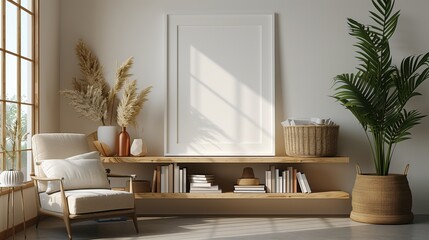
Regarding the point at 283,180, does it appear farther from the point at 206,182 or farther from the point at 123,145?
the point at 123,145

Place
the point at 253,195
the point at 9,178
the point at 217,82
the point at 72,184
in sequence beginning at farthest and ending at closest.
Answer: the point at 217,82 → the point at 253,195 → the point at 72,184 → the point at 9,178

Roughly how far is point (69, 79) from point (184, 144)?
4.75 feet

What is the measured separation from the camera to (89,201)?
459 centimetres

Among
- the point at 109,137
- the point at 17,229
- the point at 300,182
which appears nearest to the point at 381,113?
the point at 300,182

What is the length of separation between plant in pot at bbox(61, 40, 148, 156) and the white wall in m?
0.13

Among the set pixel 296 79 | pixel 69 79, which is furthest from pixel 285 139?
pixel 69 79

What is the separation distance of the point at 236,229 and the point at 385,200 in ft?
4.75

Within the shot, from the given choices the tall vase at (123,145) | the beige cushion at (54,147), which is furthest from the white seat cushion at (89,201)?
the tall vase at (123,145)

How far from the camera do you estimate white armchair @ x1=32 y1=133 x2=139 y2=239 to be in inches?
181

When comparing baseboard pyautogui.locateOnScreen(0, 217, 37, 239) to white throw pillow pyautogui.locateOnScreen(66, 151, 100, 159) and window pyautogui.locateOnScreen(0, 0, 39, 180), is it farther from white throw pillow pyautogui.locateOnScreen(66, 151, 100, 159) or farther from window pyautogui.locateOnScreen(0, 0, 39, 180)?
white throw pillow pyautogui.locateOnScreen(66, 151, 100, 159)

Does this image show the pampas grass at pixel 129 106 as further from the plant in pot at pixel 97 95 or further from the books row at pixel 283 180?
the books row at pixel 283 180

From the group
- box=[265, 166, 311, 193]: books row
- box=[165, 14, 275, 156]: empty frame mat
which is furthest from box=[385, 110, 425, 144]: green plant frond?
box=[165, 14, 275, 156]: empty frame mat

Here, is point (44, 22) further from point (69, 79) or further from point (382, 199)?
point (382, 199)

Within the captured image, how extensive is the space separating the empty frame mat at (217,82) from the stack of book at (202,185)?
32 cm
